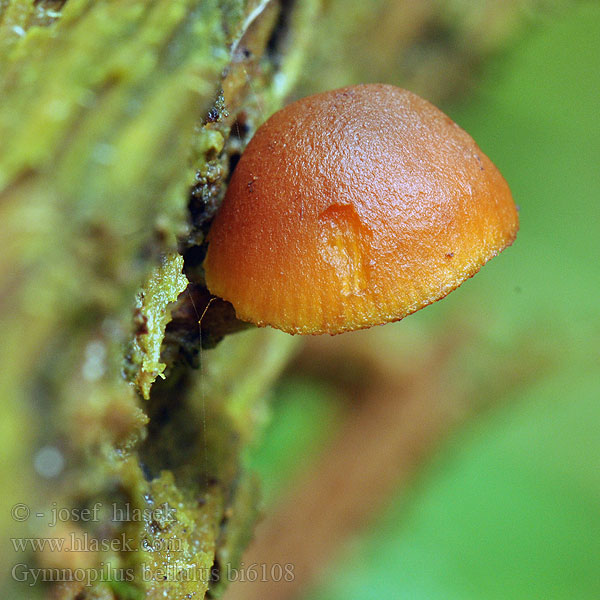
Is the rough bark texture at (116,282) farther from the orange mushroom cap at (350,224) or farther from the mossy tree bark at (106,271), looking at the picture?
the orange mushroom cap at (350,224)

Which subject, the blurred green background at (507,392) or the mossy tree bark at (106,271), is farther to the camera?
the blurred green background at (507,392)

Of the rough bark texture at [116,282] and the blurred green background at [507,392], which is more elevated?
the rough bark texture at [116,282]

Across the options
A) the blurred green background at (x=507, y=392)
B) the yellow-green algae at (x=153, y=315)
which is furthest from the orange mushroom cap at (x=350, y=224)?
the blurred green background at (x=507, y=392)

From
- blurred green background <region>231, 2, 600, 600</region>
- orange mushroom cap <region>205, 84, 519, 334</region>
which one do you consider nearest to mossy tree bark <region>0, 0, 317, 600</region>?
orange mushroom cap <region>205, 84, 519, 334</region>

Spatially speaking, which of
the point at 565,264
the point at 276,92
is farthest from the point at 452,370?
the point at 276,92

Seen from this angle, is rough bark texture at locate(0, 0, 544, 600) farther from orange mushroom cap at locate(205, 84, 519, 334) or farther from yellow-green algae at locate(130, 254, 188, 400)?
orange mushroom cap at locate(205, 84, 519, 334)

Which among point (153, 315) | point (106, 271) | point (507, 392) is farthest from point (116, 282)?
point (507, 392)
